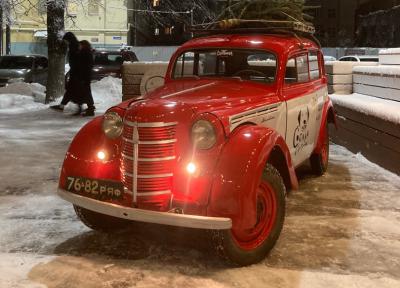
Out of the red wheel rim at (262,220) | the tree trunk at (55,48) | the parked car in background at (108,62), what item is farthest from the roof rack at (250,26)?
the parked car in background at (108,62)

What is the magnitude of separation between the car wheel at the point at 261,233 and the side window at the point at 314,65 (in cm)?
254

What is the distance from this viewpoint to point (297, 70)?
6.02 meters

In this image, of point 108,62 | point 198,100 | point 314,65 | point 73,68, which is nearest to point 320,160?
point 314,65

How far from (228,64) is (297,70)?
0.80 m

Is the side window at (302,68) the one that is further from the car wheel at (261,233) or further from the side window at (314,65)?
the car wheel at (261,233)

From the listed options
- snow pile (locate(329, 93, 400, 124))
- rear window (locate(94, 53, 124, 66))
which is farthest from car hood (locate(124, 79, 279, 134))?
rear window (locate(94, 53, 124, 66))

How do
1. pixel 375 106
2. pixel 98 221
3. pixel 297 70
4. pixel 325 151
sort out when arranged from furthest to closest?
pixel 375 106 → pixel 325 151 → pixel 297 70 → pixel 98 221

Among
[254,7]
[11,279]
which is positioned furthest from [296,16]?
[11,279]

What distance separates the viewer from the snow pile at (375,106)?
7.08m

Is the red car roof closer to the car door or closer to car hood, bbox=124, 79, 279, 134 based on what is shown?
the car door

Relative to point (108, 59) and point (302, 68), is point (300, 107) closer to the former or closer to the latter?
point (302, 68)

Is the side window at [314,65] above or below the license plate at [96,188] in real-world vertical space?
above

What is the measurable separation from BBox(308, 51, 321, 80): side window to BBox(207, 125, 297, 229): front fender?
2.66 m

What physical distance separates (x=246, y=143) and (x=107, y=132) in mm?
1131
